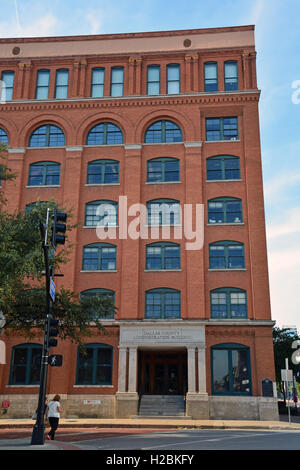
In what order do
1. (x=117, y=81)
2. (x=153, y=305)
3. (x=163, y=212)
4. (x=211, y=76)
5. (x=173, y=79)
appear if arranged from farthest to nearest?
(x=117, y=81)
(x=173, y=79)
(x=211, y=76)
(x=163, y=212)
(x=153, y=305)

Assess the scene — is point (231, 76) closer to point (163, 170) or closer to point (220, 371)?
point (163, 170)

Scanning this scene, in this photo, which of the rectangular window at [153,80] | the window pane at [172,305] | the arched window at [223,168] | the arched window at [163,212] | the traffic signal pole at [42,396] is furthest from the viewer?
the rectangular window at [153,80]

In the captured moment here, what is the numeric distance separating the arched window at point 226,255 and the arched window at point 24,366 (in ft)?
42.2

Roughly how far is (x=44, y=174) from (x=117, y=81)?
9.27 meters

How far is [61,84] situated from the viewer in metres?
35.8

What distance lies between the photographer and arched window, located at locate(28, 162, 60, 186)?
33781mm

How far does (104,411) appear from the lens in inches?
1112

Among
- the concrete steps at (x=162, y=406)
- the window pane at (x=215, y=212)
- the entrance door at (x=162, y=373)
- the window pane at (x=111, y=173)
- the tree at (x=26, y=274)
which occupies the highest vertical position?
the window pane at (x=111, y=173)

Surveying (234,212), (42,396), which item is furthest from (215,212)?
(42,396)

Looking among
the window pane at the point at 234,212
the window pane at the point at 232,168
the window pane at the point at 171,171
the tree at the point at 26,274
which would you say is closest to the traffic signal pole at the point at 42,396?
the tree at the point at 26,274

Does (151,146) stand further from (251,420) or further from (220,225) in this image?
(251,420)

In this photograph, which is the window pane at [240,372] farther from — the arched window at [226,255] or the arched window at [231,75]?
the arched window at [231,75]

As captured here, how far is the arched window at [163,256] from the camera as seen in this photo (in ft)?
102

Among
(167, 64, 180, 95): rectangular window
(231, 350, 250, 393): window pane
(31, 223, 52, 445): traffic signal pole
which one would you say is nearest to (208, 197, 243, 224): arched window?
(231, 350, 250, 393): window pane
